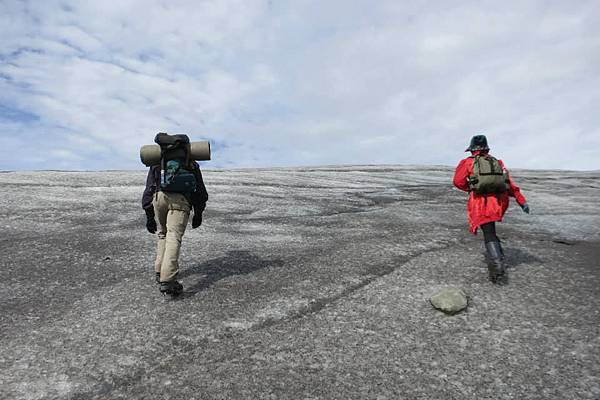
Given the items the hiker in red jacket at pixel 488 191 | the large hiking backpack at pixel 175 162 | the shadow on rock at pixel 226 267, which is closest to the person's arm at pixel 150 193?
the large hiking backpack at pixel 175 162

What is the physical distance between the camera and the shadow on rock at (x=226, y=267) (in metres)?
7.28

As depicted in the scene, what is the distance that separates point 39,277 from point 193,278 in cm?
281

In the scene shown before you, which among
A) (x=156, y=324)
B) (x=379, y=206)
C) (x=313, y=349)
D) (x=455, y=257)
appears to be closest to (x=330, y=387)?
(x=313, y=349)

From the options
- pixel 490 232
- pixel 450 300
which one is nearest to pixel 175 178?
pixel 450 300

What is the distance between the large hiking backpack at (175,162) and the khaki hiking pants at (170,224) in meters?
0.19

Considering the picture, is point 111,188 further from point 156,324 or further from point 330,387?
point 330,387

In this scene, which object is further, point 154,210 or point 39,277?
point 39,277

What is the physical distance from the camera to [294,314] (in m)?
5.98

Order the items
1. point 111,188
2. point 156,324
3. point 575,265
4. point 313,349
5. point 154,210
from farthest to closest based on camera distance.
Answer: point 111,188
point 575,265
point 154,210
point 156,324
point 313,349

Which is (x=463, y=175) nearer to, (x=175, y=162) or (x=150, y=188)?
(x=175, y=162)

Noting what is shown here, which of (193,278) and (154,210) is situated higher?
(154,210)

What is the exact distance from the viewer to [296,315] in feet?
19.5

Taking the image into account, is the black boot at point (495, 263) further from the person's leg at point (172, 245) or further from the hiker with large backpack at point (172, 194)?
the person's leg at point (172, 245)

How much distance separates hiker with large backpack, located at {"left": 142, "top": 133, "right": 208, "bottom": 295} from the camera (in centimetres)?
636
